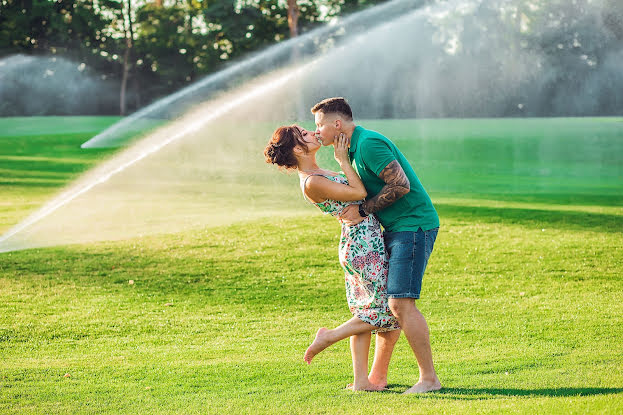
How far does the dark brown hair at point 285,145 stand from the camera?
15.1 feet

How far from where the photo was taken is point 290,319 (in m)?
7.00

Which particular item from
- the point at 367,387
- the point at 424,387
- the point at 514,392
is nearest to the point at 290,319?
the point at 367,387

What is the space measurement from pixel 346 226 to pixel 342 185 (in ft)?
0.92

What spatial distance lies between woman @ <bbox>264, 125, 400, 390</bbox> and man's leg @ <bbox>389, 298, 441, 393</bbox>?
0.13 m

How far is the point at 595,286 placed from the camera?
7918mm

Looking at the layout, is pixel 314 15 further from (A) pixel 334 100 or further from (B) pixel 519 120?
(A) pixel 334 100

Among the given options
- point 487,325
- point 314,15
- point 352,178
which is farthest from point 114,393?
point 314,15

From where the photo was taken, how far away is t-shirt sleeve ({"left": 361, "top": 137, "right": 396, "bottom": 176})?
4.42 meters

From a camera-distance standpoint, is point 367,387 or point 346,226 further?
point 367,387

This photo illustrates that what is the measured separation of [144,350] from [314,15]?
1383 inches

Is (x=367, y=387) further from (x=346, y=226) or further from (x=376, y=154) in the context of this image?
(x=376, y=154)

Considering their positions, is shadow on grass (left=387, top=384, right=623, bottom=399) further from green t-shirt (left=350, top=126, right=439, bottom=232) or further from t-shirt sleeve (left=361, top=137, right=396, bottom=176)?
t-shirt sleeve (left=361, top=137, right=396, bottom=176)

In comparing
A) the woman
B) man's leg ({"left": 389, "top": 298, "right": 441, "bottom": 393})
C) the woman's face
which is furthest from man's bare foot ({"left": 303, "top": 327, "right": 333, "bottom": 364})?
the woman's face

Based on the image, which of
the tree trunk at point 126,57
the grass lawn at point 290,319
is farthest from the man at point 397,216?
the tree trunk at point 126,57
